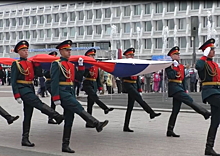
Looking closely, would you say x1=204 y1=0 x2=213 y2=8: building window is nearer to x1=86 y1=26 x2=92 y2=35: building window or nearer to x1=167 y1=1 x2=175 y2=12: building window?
x1=167 y1=1 x2=175 y2=12: building window

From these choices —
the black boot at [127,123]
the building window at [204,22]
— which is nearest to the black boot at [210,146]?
the black boot at [127,123]

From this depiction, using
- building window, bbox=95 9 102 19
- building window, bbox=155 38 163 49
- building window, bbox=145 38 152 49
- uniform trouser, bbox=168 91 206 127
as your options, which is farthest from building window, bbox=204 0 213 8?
uniform trouser, bbox=168 91 206 127

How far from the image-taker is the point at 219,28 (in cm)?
6412

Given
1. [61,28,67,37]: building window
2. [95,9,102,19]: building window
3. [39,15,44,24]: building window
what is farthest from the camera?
[39,15,44,24]: building window

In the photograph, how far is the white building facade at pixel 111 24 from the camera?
67188 millimetres

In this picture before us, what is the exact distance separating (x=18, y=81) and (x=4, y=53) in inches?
3191

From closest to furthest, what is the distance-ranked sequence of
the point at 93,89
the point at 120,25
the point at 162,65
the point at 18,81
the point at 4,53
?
the point at 18,81 < the point at 162,65 < the point at 93,89 < the point at 120,25 < the point at 4,53

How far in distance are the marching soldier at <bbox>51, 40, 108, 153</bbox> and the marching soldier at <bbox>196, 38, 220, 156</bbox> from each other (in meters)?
2.00

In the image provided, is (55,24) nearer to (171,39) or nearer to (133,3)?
(133,3)

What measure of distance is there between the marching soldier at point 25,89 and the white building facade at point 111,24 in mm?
48145

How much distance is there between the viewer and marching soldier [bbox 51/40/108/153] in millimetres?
8984

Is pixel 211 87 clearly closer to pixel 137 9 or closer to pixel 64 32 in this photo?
pixel 137 9

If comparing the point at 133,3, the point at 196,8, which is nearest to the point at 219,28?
the point at 196,8

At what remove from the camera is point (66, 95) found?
912 cm
